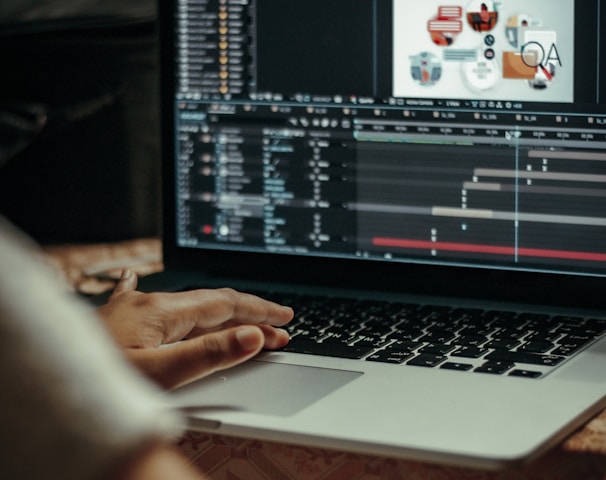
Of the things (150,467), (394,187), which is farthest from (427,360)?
(150,467)

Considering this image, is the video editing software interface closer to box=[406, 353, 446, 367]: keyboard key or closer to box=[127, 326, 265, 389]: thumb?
box=[406, 353, 446, 367]: keyboard key

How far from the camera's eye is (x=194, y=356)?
3.20 feet

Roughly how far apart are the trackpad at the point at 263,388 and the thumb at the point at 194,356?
3 cm

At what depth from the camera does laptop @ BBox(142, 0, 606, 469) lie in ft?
3.67

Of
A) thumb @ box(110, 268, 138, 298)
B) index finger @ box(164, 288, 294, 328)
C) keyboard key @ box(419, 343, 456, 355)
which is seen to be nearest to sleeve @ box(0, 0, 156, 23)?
thumb @ box(110, 268, 138, 298)

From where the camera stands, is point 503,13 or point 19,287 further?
point 503,13

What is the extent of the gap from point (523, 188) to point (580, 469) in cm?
41

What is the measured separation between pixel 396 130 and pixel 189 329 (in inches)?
13.8

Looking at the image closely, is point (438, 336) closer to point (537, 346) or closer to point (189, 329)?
point (537, 346)

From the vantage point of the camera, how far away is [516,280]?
128cm

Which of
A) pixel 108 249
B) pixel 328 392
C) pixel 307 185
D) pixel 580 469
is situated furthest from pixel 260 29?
pixel 580 469

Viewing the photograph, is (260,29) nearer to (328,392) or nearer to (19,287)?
(328,392)

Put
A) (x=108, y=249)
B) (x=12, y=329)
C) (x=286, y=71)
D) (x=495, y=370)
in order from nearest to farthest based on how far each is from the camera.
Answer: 1. (x=12, y=329)
2. (x=495, y=370)
3. (x=286, y=71)
4. (x=108, y=249)

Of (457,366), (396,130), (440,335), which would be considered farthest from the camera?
(396,130)
